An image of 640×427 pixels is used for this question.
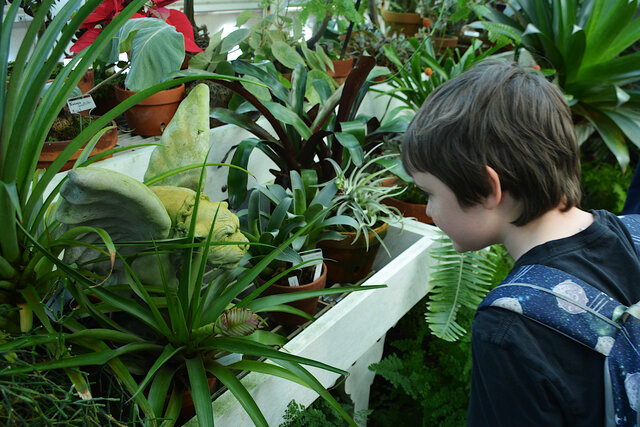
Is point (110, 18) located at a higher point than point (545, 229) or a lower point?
higher

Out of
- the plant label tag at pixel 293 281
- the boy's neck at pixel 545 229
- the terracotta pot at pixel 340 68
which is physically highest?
the boy's neck at pixel 545 229

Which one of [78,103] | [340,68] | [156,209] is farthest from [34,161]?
[340,68]

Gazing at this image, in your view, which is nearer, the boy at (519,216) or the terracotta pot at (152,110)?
the boy at (519,216)

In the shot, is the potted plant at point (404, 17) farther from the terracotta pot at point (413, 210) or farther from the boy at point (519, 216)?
the boy at point (519, 216)

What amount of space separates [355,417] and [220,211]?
2.56 ft

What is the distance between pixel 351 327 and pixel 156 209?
64 centimetres

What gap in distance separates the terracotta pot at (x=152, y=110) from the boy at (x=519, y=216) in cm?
83

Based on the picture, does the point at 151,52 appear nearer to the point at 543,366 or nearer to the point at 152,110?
the point at 152,110

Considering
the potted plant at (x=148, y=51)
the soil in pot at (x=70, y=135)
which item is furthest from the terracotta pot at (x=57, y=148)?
the potted plant at (x=148, y=51)

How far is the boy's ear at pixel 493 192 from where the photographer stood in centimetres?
83


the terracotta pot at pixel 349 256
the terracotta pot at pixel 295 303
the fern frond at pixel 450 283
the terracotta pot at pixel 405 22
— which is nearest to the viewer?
the terracotta pot at pixel 295 303

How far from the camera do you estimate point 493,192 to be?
0.85 metres

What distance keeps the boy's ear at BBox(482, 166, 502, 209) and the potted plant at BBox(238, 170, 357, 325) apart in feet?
1.23

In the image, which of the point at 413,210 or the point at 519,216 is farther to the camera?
the point at 413,210
